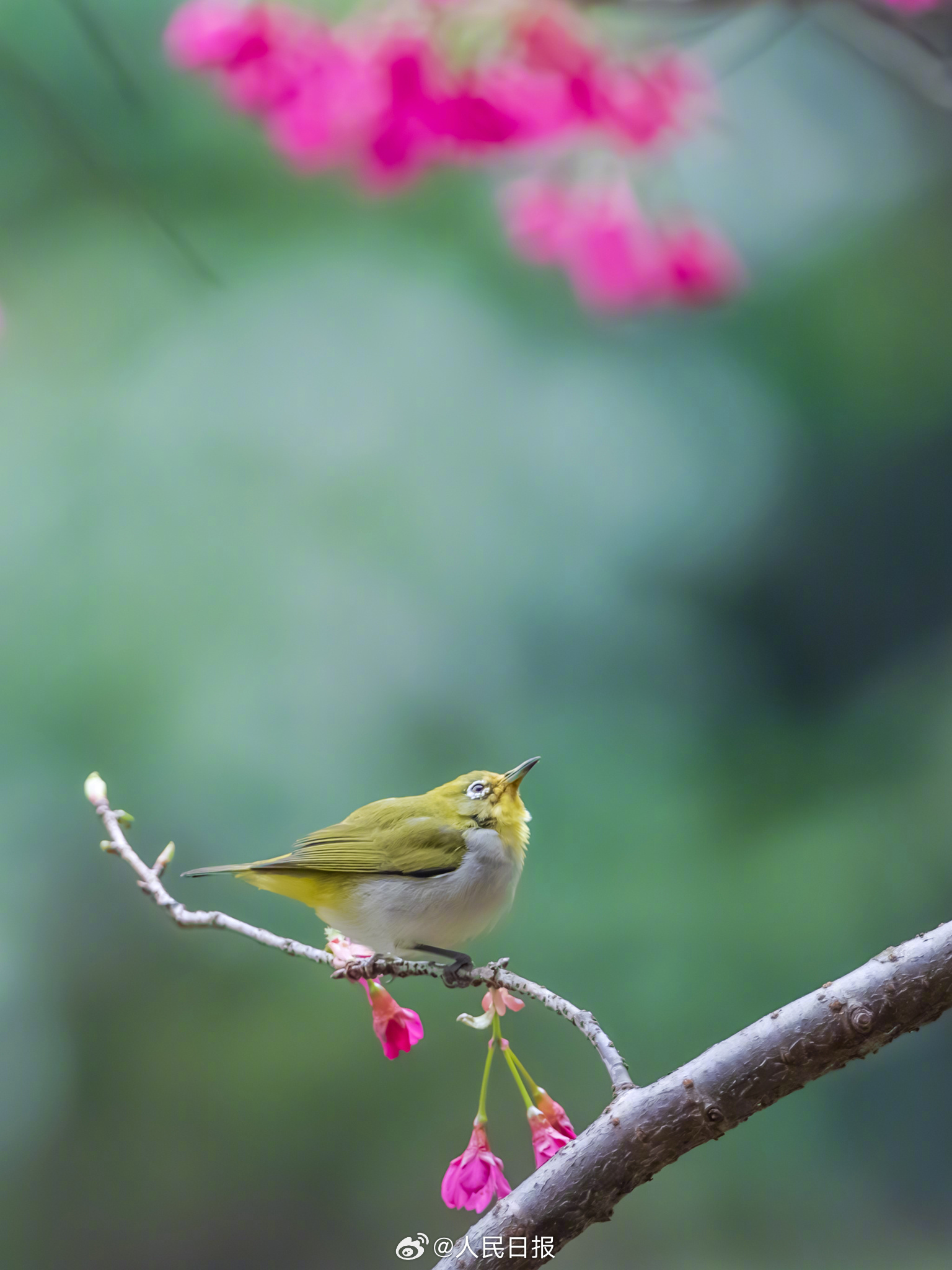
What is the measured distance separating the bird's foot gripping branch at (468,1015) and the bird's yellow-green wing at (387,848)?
0.14ft

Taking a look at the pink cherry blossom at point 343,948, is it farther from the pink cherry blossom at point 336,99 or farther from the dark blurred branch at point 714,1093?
the pink cherry blossom at point 336,99

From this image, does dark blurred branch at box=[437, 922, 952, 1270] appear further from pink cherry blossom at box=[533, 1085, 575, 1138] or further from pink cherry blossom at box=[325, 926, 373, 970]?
pink cherry blossom at box=[325, 926, 373, 970]

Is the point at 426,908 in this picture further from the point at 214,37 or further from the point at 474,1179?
the point at 214,37

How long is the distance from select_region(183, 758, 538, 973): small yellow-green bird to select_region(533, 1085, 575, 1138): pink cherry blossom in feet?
0.22

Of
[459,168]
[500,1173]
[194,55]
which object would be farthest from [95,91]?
[500,1173]

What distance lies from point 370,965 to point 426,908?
0.04 m

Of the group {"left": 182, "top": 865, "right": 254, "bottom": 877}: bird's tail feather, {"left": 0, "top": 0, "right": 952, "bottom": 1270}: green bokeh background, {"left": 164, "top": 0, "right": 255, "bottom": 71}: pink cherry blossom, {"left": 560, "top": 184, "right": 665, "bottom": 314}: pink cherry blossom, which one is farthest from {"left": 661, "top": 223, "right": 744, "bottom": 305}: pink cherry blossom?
{"left": 182, "top": 865, "right": 254, "bottom": 877}: bird's tail feather

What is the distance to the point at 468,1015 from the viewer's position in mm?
435

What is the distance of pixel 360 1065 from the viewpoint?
124 cm

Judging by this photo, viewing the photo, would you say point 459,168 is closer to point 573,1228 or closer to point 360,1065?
point 360,1065

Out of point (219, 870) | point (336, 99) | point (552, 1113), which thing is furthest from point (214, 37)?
point (552, 1113)

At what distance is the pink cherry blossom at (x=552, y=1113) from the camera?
0.42 meters

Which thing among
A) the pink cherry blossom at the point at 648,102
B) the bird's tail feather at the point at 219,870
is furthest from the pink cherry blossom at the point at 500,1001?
the pink cherry blossom at the point at 648,102

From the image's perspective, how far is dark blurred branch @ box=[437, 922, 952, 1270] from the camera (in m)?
0.37
